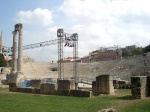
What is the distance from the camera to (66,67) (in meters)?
80.6

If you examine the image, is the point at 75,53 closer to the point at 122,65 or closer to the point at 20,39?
the point at 20,39

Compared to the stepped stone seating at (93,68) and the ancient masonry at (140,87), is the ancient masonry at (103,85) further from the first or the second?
the stepped stone seating at (93,68)

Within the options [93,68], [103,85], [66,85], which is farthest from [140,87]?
[93,68]

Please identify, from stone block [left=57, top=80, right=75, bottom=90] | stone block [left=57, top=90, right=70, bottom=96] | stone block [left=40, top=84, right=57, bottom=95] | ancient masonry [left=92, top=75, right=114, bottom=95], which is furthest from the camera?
stone block [left=57, top=80, right=75, bottom=90]

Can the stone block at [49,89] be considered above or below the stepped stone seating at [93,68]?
below

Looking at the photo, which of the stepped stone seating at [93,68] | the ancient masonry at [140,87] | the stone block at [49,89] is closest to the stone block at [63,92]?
the stone block at [49,89]

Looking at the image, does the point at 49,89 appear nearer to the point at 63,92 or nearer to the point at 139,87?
the point at 63,92

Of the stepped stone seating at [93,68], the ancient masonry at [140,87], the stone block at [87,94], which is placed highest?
the stepped stone seating at [93,68]

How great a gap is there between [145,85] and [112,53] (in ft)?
306

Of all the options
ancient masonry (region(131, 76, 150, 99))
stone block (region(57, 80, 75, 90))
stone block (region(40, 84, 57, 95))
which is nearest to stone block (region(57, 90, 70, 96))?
stone block (region(40, 84, 57, 95))

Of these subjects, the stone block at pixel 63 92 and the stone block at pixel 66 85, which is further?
the stone block at pixel 66 85

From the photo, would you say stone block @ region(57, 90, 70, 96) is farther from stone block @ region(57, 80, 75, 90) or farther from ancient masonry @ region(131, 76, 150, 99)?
ancient masonry @ region(131, 76, 150, 99)

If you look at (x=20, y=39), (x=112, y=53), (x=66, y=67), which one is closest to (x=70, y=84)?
(x=20, y=39)

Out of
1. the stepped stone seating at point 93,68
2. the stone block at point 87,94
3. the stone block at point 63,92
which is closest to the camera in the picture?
the stone block at point 87,94
